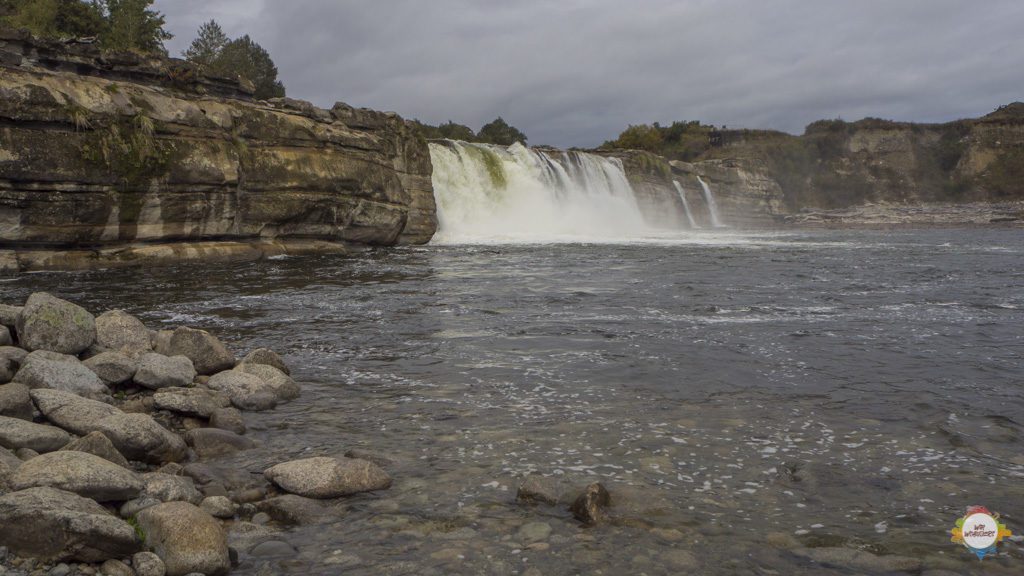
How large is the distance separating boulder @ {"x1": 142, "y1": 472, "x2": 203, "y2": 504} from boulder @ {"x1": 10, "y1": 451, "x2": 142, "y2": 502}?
144 mm

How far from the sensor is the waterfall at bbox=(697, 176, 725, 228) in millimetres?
68500

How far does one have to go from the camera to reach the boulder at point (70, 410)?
5871 millimetres

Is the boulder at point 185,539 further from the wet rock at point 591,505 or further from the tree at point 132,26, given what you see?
the tree at point 132,26

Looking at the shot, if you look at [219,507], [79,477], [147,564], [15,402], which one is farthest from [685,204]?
[147,564]

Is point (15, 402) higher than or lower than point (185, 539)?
higher

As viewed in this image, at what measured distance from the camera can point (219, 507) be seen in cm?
507

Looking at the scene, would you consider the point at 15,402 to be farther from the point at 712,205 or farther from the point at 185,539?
the point at 712,205

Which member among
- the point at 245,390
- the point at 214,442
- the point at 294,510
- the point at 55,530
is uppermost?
the point at 55,530

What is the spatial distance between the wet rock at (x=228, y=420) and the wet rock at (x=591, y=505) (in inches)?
141

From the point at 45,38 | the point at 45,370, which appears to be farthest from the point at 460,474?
the point at 45,38

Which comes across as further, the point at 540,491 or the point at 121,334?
the point at 121,334

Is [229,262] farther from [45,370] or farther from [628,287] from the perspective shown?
[45,370]

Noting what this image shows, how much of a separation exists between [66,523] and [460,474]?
9.36ft

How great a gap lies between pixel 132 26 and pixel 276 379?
39.6 metres
